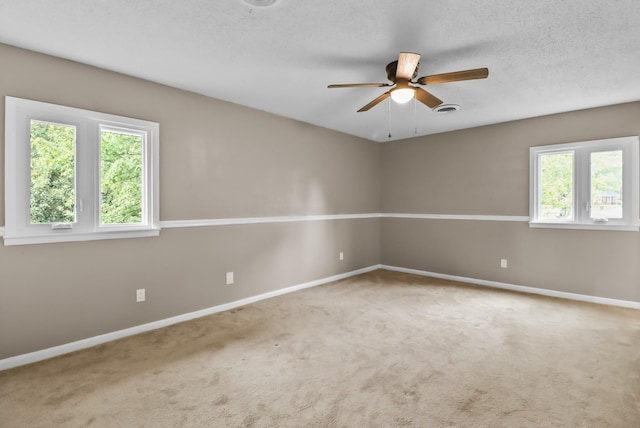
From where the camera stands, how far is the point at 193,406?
1993 mm

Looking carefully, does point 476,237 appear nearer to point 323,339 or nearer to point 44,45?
point 323,339

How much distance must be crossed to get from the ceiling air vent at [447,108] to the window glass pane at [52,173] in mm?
3776

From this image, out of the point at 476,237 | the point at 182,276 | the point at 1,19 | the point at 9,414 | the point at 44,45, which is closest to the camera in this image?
the point at 9,414

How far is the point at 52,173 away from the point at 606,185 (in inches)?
231

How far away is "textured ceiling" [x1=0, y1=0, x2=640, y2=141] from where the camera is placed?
204 centimetres

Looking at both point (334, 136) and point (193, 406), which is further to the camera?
point (334, 136)

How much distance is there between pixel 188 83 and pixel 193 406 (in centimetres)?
284

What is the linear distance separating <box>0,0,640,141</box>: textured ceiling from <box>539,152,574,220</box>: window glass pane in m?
0.97

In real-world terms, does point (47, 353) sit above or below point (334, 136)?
below

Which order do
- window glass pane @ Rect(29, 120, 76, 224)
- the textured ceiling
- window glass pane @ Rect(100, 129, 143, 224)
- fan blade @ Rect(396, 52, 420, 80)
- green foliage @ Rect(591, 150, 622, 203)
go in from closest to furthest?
the textured ceiling → fan blade @ Rect(396, 52, 420, 80) → window glass pane @ Rect(29, 120, 76, 224) → window glass pane @ Rect(100, 129, 143, 224) → green foliage @ Rect(591, 150, 622, 203)

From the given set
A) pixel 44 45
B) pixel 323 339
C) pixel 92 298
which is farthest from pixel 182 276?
pixel 44 45

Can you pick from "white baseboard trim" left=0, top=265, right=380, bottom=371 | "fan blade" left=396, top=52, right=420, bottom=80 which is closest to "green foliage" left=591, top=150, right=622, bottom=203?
"fan blade" left=396, top=52, right=420, bottom=80

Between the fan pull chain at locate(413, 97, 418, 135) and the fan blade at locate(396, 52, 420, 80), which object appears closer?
the fan blade at locate(396, 52, 420, 80)

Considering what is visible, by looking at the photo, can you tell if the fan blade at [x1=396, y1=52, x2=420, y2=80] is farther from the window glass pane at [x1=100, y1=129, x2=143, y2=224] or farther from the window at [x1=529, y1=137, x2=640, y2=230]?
the window at [x1=529, y1=137, x2=640, y2=230]
